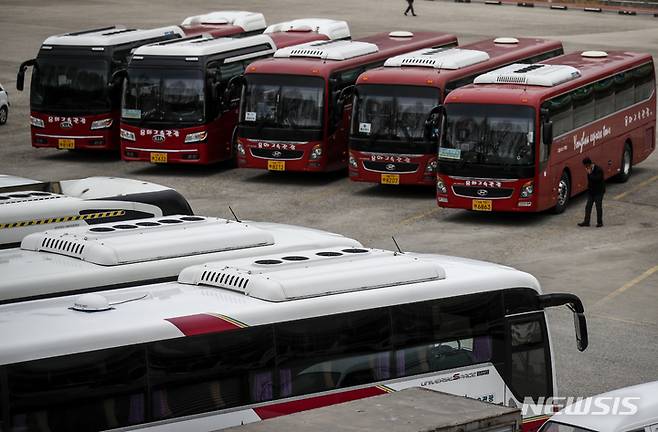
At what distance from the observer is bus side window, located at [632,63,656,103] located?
101 feet

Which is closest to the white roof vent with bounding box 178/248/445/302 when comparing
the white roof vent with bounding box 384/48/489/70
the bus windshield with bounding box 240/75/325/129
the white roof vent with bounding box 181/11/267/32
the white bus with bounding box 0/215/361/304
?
the white bus with bounding box 0/215/361/304

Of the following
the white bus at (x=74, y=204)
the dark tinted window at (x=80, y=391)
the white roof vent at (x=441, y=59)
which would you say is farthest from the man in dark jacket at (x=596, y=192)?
the dark tinted window at (x=80, y=391)

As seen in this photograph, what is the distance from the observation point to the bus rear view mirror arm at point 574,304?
14.3 metres

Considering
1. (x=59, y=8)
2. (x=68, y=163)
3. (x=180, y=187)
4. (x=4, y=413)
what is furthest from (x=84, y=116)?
(x=59, y=8)

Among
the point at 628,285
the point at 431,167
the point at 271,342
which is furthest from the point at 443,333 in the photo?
the point at 431,167

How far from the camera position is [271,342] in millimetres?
12266

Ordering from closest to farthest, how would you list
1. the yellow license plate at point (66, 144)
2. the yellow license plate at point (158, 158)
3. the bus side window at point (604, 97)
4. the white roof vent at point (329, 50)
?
1. the bus side window at point (604, 97)
2. the white roof vent at point (329, 50)
3. the yellow license plate at point (158, 158)
4. the yellow license plate at point (66, 144)

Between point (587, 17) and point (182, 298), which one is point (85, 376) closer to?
point (182, 298)

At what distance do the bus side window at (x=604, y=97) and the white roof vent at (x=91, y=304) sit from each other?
716 inches

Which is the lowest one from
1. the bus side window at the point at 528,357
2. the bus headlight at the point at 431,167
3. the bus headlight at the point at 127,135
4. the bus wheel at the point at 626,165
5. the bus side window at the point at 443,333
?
the bus wheel at the point at 626,165

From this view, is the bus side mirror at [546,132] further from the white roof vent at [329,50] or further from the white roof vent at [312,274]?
the white roof vent at [312,274]

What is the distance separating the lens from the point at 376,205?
→ 27.9m

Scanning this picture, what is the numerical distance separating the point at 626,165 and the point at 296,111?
6929mm

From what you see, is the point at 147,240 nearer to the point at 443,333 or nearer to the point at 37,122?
the point at 443,333
